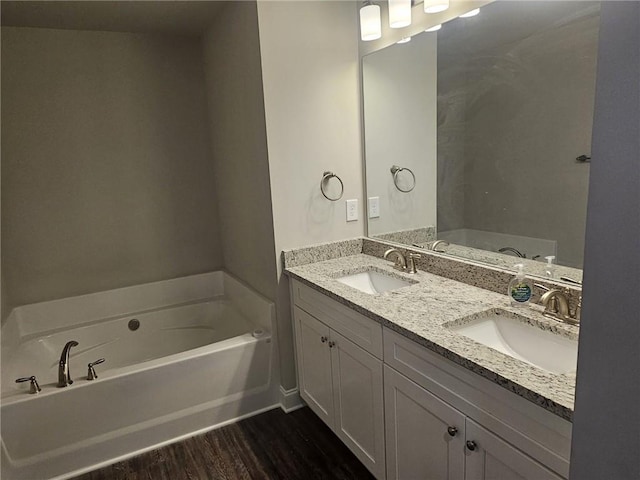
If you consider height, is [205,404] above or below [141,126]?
below

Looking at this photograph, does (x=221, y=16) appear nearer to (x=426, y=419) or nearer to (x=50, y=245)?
(x=50, y=245)

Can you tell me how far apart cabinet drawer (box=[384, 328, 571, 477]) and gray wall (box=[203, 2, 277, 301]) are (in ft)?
3.67

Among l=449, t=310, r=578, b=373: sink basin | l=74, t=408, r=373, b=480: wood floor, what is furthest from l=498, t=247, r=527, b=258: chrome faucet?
l=74, t=408, r=373, b=480: wood floor

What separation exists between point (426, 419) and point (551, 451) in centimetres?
46

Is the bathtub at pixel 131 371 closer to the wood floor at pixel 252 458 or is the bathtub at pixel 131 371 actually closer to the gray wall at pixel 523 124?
the wood floor at pixel 252 458

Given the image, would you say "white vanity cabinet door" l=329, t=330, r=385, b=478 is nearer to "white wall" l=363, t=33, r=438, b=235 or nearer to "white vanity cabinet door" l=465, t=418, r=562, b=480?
"white vanity cabinet door" l=465, t=418, r=562, b=480

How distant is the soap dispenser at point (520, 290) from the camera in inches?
61.6

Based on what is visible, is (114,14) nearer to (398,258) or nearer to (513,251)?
(398,258)

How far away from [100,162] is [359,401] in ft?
7.68

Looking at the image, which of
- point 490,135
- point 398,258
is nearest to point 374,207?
point 398,258

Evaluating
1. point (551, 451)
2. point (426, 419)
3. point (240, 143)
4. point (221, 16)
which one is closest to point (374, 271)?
point (426, 419)

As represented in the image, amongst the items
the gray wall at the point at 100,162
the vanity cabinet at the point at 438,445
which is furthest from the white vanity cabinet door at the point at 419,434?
the gray wall at the point at 100,162

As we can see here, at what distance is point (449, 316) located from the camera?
1531mm

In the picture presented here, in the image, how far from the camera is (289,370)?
8.21 ft
